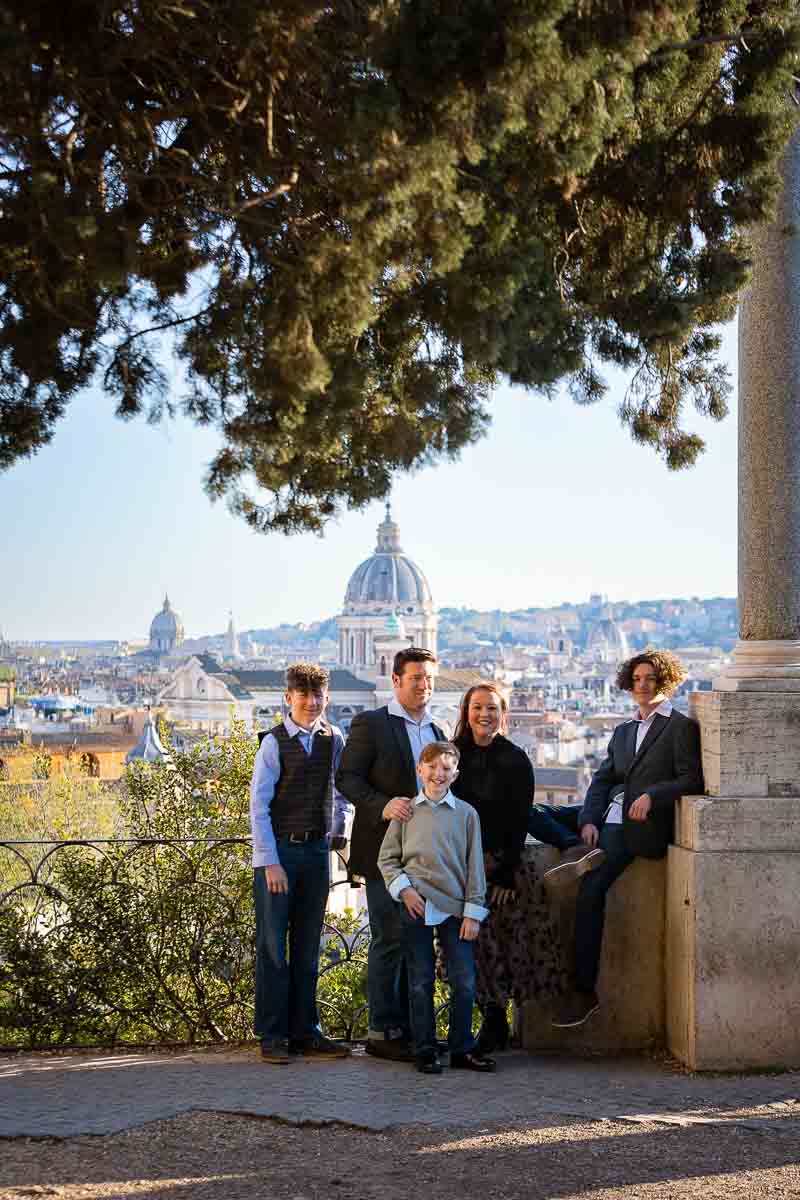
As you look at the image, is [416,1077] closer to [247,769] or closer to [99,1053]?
[99,1053]

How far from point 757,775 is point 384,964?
4.28 feet

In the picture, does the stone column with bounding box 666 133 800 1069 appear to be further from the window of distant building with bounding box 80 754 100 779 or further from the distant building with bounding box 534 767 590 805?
the distant building with bounding box 534 767 590 805

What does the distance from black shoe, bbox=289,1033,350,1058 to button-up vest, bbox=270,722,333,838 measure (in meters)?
0.66

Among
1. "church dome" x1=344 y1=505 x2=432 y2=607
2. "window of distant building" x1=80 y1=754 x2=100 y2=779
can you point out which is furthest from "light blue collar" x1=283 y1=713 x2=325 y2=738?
"church dome" x1=344 y1=505 x2=432 y2=607

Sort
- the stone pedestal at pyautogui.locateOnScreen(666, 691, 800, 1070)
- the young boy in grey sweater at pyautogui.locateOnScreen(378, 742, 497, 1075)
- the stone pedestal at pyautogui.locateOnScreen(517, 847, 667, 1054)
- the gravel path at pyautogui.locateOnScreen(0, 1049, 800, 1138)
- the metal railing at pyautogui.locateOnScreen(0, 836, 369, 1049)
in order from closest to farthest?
the gravel path at pyautogui.locateOnScreen(0, 1049, 800, 1138), the young boy in grey sweater at pyautogui.locateOnScreen(378, 742, 497, 1075), the stone pedestal at pyautogui.locateOnScreen(666, 691, 800, 1070), the stone pedestal at pyautogui.locateOnScreen(517, 847, 667, 1054), the metal railing at pyautogui.locateOnScreen(0, 836, 369, 1049)

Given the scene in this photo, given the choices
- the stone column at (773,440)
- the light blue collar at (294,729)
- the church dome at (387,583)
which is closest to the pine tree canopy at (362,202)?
the stone column at (773,440)

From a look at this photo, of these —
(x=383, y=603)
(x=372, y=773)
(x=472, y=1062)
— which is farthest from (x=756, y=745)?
(x=383, y=603)

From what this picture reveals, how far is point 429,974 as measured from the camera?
4758mm

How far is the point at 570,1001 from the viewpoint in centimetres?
505

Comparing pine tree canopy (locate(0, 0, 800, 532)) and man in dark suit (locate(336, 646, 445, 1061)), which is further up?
pine tree canopy (locate(0, 0, 800, 532))

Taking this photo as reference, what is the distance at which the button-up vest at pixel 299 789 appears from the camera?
16.3 ft

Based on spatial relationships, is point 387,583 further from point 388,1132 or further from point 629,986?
point 388,1132

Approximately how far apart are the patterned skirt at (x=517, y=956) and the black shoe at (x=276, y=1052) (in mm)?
621

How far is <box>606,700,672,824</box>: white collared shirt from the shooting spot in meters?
5.12
